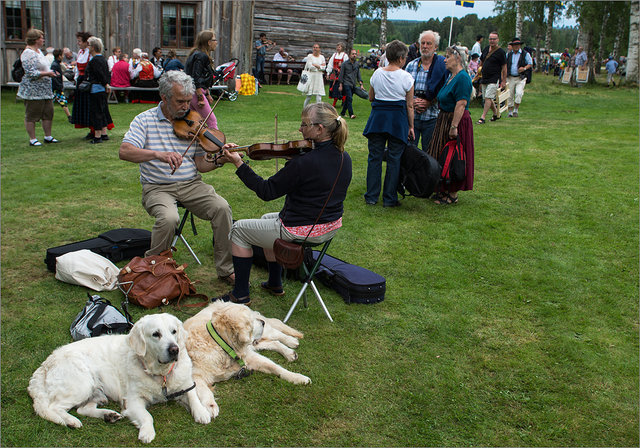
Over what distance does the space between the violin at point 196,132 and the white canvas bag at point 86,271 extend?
1.42m

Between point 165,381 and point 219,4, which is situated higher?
point 219,4

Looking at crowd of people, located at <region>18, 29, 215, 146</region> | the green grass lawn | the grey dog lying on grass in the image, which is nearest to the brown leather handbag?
the green grass lawn

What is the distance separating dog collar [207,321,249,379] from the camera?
3.81 m

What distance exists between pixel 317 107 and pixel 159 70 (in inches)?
563

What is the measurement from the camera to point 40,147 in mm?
10773

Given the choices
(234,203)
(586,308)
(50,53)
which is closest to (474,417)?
(586,308)

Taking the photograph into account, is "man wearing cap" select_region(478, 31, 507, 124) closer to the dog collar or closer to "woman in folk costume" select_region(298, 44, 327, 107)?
"woman in folk costume" select_region(298, 44, 327, 107)

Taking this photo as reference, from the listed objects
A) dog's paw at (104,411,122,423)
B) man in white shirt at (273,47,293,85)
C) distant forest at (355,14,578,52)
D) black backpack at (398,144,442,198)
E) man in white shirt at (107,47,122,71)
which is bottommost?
dog's paw at (104,411,122,423)

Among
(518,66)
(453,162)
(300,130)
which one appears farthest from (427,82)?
(518,66)

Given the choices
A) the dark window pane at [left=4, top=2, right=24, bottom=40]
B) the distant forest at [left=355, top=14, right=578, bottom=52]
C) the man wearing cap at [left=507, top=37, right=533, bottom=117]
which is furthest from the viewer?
the distant forest at [left=355, top=14, right=578, bottom=52]

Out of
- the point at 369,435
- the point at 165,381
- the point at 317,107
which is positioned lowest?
the point at 369,435

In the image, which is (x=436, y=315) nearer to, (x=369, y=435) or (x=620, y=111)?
(x=369, y=435)

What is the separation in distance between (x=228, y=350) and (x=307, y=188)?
1430mm

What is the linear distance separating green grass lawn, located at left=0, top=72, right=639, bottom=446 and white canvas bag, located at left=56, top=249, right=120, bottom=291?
0.13 meters
